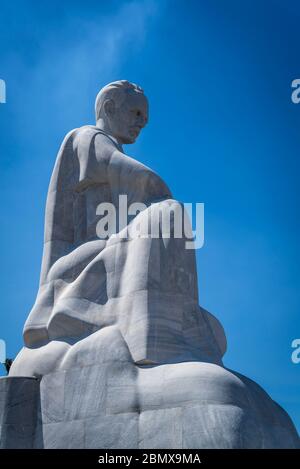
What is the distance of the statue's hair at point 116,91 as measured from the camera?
12000 millimetres

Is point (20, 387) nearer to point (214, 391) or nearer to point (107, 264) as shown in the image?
point (107, 264)

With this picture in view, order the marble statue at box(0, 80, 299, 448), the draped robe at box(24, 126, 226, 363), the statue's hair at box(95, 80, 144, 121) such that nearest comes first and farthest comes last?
Result: 1. the marble statue at box(0, 80, 299, 448)
2. the draped robe at box(24, 126, 226, 363)
3. the statue's hair at box(95, 80, 144, 121)

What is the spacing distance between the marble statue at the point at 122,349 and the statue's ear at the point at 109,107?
701mm

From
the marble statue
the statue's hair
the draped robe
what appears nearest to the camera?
the marble statue

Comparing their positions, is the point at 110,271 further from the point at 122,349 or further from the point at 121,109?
the point at 121,109

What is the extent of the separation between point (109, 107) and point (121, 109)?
20 centimetres

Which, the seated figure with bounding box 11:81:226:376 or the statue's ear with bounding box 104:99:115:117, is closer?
the seated figure with bounding box 11:81:226:376

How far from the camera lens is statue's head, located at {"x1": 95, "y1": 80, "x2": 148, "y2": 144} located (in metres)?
12.0

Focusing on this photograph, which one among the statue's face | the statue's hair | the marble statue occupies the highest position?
the statue's hair

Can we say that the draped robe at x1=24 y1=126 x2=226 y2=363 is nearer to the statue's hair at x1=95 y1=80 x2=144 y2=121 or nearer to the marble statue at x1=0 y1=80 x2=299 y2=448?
the marble statue at x1=0 y1=80 x2=299 y2=448

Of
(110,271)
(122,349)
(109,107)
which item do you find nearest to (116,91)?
(109,107)

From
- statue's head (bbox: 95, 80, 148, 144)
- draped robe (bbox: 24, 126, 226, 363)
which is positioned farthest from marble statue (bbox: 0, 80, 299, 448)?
statue's head (bbox: 95, 80, 148, 144)

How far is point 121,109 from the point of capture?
1203 cm

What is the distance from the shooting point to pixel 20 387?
9445mm
